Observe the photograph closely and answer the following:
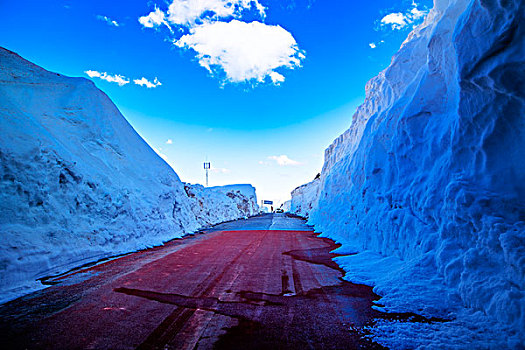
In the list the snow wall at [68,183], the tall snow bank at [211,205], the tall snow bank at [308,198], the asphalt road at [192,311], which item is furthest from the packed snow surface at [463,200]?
the tall snow bank at [308,198]

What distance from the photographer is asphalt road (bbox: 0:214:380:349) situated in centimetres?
280

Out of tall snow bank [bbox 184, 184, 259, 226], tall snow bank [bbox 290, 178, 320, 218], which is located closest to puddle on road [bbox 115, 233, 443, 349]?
tall snow bank [bbox 184, 184, 259, 226]

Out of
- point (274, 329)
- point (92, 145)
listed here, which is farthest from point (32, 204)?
point (274, 329)

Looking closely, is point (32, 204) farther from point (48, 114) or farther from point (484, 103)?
point (484, 103)

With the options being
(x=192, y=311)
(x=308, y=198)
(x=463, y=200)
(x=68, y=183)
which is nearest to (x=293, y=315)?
(x=192, y=311)

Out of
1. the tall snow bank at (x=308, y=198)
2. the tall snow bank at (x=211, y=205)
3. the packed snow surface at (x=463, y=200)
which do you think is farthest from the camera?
the tall snow bank at (x=308, y=198)

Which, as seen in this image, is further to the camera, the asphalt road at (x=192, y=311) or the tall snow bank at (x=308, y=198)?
the tall snow bank at (x=308, y=198)

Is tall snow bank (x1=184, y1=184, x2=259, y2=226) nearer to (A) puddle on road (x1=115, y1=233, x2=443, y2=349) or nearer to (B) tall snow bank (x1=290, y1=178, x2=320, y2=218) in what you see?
(B) tall snow bank (x1=290, y1=178, x2=320, y2=218)

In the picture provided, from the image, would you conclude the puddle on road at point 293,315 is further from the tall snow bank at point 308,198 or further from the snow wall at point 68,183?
the tall snow bank at point 308,198

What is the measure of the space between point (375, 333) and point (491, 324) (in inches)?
50.5

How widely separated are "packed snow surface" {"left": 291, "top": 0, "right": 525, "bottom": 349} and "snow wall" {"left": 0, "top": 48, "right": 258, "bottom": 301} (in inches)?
252

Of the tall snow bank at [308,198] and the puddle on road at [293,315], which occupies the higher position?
the tall snow bank at [308,198]

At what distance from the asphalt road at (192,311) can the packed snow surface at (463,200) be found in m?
0.66

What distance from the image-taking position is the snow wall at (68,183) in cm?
597
